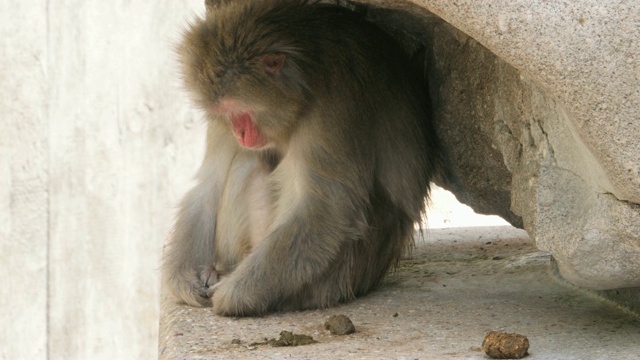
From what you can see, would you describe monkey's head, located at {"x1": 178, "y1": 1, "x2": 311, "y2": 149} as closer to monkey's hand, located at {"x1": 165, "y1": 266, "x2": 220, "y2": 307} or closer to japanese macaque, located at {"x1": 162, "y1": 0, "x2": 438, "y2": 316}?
japanese macaque, located at {"x1": 162, "y1": 0, "x2": 438, "y2": 316}

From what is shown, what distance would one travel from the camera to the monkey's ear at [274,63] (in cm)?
433

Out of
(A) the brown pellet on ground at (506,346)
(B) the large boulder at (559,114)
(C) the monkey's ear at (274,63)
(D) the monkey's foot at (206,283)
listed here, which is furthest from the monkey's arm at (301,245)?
(A) the brown pellet on ground at (506,346)

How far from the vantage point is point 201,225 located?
191 inches

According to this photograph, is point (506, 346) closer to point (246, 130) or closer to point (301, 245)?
point (301, 245)

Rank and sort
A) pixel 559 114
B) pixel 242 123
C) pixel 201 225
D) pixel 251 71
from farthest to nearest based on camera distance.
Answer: pixel 201 225 → pixel 242 123 → pixel 251 71 → pixel 559 114

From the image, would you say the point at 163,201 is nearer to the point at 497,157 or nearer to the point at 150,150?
the point at 150,150

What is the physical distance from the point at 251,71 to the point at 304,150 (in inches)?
13.7

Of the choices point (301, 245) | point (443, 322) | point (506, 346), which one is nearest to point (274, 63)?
point (301, 245)

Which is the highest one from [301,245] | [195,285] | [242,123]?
[242,123]

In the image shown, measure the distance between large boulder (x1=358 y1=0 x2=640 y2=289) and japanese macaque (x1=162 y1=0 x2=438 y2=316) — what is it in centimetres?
28

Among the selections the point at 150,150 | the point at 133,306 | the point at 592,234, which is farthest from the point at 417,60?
the point at 133,306

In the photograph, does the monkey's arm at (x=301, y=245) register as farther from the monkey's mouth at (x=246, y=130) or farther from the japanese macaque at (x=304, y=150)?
the monkey's mouth at (x=246, y=130)

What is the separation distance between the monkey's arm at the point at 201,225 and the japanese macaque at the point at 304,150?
0.01 metres

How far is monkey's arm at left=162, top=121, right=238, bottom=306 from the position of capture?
4.68 meters
